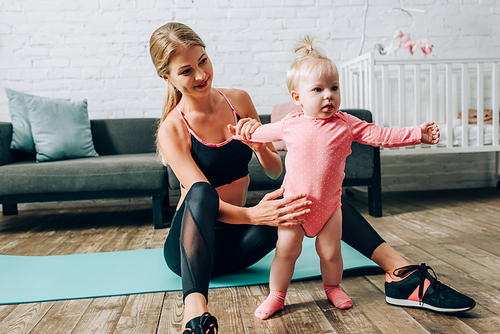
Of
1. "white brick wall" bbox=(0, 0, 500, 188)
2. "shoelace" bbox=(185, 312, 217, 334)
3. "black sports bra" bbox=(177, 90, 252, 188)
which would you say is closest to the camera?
"shoelace" bbox=(185, 312, 217, 334)

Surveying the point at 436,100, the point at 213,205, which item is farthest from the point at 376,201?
the point at 213,205

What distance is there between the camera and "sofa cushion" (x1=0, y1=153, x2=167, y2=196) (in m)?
2.12

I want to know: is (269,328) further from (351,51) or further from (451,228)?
(351,51)

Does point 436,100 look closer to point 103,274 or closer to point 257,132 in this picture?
point 257,132

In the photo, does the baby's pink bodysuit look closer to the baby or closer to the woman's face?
the baby

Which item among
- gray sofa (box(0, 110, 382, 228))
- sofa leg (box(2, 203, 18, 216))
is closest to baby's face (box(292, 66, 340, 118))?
gray sofa (box(0, 110, 382, 228))

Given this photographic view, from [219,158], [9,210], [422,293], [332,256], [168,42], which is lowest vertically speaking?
[9,210]

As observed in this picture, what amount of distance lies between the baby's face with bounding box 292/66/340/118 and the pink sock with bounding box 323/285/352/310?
0.52 m

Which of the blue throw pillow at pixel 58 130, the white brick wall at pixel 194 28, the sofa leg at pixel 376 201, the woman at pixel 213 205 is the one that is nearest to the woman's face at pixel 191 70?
the woman at pixel 213 205

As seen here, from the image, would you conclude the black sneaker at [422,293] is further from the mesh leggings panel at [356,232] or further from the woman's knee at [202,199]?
the woman's knee at [202,199]

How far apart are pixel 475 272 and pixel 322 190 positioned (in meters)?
0.72

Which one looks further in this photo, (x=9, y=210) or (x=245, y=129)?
(x=9, y=210)

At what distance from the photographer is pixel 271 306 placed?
1.05m

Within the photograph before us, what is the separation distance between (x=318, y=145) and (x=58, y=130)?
6.74ft
